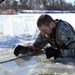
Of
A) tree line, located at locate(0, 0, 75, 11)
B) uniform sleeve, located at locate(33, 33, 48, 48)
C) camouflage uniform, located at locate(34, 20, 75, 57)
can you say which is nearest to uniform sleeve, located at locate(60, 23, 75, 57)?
camouflage uniform, located at locate(34, 20, 75, 57)

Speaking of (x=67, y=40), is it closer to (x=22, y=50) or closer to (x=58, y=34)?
(x=58, y=34)

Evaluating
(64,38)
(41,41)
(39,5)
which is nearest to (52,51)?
(64,38)

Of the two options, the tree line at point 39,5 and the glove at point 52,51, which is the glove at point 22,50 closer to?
the glove at point 52,51

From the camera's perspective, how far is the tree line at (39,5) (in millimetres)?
50344

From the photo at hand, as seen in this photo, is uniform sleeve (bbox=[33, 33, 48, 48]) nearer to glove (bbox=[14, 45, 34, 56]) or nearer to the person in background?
glove (bbox=[14, 45, 34, 56])

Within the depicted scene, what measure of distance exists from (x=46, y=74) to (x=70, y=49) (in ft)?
2.51

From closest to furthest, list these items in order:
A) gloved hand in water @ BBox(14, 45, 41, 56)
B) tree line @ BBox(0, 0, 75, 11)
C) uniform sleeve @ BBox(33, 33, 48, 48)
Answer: gloved hand in water @ BBox(14, 45, 41, 56) → uniform sleeve @ BBox(33, 33, 48, 48) → tree line @ BBox(0, 0, 75, 11)

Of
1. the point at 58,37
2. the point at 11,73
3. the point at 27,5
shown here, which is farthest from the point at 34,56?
the point at 27,5

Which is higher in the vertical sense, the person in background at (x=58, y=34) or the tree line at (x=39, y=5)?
the person in background at (x=58, y=34)

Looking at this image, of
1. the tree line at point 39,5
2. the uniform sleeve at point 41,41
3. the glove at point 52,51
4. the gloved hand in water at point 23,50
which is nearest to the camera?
the glove at point 52,51

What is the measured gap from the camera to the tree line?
5034 centimetres

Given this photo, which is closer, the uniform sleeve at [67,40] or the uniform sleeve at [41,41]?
the uniform sleeve at [67,40]

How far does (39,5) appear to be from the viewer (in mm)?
54312

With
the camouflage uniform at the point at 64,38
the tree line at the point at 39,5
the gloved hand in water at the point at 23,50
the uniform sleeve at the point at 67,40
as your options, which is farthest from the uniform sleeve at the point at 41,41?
the tree line at the point at 39,5
